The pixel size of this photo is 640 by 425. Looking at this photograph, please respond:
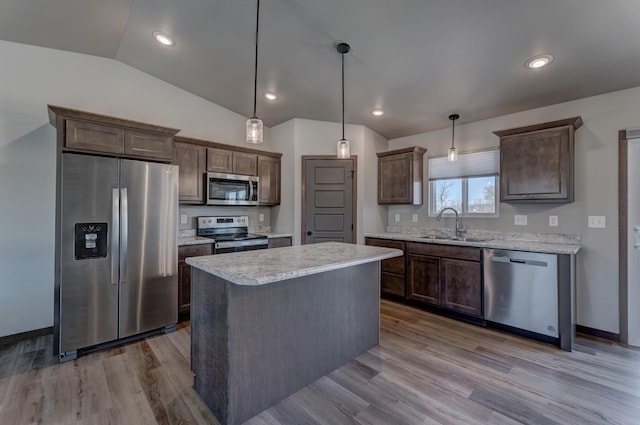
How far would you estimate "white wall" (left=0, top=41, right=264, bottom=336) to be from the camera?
2803 mm

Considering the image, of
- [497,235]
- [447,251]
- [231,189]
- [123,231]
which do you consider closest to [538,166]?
[497,235]

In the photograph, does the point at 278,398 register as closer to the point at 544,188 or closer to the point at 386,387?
the point at 386,387

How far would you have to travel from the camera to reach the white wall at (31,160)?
2.80 metres

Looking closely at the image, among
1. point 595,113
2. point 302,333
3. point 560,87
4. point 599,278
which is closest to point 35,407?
point 302,333

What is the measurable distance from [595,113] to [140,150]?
4.64m

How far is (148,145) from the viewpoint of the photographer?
A: 2.93m

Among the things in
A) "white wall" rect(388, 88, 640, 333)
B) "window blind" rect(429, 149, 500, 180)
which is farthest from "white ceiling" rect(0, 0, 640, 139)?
"window blind" rect(429, 149, 500, 180)

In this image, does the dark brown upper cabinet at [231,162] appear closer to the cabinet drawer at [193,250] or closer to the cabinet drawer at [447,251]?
the cabinet drawer at [193,250]

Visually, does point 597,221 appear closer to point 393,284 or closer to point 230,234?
point 393,284

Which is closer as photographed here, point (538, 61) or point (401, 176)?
point (538, 61)

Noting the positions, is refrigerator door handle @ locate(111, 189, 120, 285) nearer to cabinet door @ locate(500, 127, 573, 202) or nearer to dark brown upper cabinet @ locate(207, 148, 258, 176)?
dark brown upper cabinet @ locate(207, 148, 258, 176)

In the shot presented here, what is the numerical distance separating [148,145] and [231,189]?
1.28 meters

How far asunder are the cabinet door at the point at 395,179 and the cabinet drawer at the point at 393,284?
1096mm

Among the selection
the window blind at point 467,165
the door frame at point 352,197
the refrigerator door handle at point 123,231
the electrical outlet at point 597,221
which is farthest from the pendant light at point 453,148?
the refrigerator door handle at point 123,231
